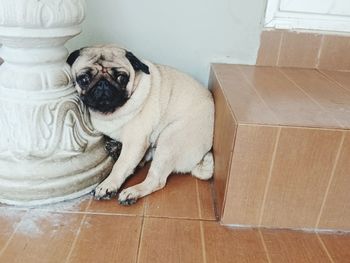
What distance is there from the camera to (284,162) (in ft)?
2.99

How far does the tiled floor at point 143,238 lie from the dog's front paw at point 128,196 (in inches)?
0.8

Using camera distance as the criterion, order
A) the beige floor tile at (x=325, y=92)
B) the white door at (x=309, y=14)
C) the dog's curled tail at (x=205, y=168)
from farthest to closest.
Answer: the white door at (x=309, y=14), the dog's curled tail at (x=205, y=168), the beige floor tile at (x=325, y=92)

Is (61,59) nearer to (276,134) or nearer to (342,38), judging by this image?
(276,134)

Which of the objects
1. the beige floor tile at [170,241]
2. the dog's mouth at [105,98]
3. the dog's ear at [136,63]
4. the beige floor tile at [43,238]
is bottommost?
the beige floor tile at [43,238]

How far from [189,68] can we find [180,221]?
0.66 meters

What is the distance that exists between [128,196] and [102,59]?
414 millimetres

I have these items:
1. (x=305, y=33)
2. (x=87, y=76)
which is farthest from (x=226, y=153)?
(x=305, y=33)

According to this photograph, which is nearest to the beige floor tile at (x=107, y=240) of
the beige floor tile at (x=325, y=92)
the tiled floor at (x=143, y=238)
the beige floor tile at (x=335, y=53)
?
the tiled floor at (x=143, y=238)

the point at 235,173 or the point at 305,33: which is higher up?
the point at 305,33

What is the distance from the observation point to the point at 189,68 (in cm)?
143

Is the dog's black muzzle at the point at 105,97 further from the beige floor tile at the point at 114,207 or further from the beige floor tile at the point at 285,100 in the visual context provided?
the beige floor tile at the point at 285,100

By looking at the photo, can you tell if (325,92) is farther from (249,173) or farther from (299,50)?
(249,173)

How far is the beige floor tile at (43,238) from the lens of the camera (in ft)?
2.79

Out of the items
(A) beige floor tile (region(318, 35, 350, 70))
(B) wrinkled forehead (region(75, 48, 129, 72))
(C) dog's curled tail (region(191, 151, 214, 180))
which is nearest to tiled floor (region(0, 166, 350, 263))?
(C) dog's curled tail (region(191, 151, 214, 180))
